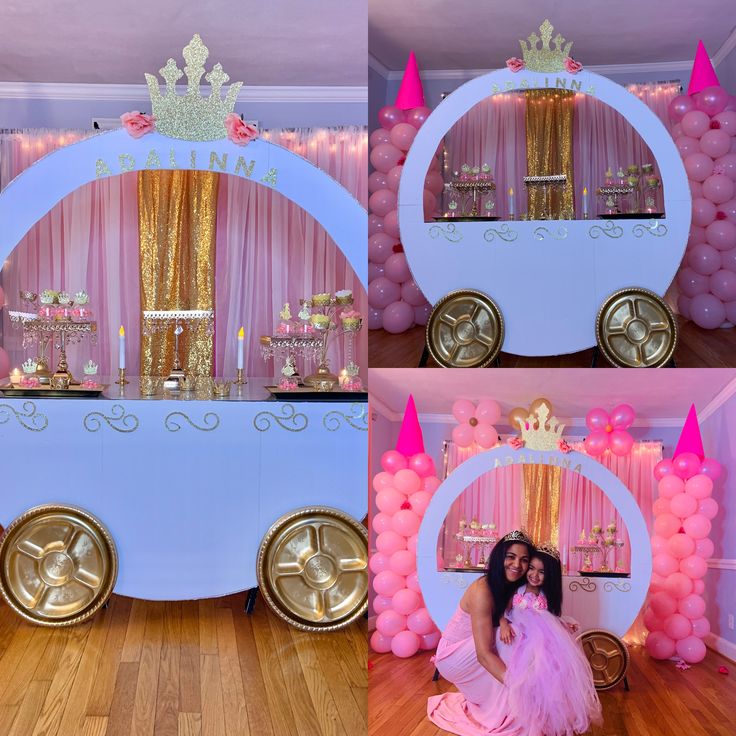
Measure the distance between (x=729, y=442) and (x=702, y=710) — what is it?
5.98 ft

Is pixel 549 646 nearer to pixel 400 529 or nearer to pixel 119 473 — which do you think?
pixel 400 529

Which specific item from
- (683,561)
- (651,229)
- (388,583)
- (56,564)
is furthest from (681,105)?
(56,564)

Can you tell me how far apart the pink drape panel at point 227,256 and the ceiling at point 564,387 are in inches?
30.6

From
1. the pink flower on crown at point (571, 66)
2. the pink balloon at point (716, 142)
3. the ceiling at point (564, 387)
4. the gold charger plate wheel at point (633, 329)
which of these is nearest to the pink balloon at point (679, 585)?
the ceiling at point (564, 387)

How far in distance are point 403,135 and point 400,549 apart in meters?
2.50

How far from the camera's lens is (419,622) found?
4898 millimetres

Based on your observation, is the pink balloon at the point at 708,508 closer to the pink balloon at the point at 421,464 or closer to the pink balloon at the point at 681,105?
the pink balloon at the point at 421,464

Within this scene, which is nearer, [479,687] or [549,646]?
[549,646]

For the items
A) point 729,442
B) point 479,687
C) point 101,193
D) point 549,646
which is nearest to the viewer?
point 549,646

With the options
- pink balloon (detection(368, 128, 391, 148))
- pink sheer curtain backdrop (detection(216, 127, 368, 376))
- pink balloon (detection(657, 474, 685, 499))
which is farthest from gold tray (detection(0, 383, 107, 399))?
pink balloon (detection(657, 474, 685, 499))

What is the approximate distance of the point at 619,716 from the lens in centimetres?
401

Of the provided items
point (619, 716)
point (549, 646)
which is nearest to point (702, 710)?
point (619, 716)

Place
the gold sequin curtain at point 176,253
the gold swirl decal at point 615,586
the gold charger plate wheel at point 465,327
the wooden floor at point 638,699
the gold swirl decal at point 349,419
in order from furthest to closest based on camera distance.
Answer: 1. the gold sequin curtain at point 176,253
2. the gold swirl decal at point 615,586
3. the gold charger plate wheel at point 465,327
4. the wooden floor at point 638,699
5. the gold swirl decal at point 349,419

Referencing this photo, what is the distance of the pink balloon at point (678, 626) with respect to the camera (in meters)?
4.91
